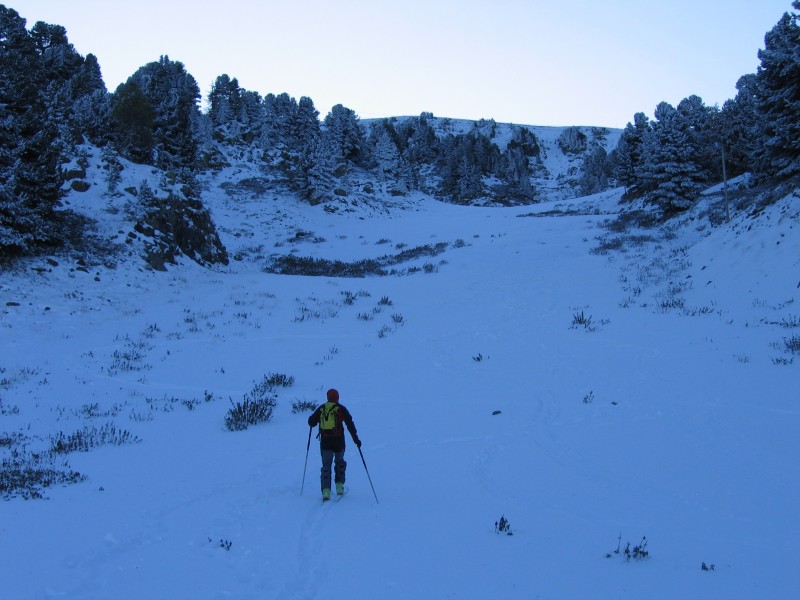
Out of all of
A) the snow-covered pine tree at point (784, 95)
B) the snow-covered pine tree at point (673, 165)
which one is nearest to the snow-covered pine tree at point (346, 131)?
the snow-covered pine tree at point (673, 165)

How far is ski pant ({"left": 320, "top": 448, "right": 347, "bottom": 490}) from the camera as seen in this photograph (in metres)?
6.83

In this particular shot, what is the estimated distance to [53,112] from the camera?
27.3 meters

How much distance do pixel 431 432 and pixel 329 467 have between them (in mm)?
2829

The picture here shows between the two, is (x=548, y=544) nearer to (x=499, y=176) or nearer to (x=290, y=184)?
(x=290, y=184)

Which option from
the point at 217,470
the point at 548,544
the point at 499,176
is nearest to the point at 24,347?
the point at 217,470

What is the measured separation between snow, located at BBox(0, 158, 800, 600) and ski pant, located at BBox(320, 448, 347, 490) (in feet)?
1.02

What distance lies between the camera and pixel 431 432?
30.7ft

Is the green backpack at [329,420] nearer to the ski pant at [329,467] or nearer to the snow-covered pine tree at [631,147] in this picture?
the ski pant at [329,467]

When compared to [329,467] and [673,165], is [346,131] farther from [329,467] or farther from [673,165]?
[329,467]

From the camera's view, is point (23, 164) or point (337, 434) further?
point (23, 164)

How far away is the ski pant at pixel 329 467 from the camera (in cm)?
683

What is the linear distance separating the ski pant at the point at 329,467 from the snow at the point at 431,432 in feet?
1.02

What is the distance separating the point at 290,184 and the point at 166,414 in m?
47.0

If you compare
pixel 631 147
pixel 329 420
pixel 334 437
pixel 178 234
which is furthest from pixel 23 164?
pixel 631 147
